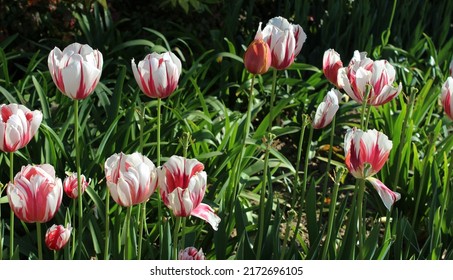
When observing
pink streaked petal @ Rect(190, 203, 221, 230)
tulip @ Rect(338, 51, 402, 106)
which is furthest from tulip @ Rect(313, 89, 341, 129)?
pink streaked petal @ Rect(190, 203, 221, 230)

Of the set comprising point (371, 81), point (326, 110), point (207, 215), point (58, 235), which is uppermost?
point (371, 81)

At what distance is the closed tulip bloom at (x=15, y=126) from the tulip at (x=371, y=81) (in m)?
0.76

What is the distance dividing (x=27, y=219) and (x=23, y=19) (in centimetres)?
264

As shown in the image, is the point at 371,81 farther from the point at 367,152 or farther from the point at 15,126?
the point at 15,126

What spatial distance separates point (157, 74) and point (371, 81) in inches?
20.3

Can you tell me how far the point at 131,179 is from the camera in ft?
5.81

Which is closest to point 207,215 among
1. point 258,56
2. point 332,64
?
point 258,56

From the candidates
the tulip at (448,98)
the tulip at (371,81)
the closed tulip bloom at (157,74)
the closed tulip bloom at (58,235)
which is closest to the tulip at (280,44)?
the tulip at (371,81)

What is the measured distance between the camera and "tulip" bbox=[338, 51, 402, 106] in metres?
2.16

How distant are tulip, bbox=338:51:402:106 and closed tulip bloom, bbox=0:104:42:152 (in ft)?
2.49

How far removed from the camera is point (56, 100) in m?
3.62

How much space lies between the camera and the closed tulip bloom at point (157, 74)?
6.85ft
